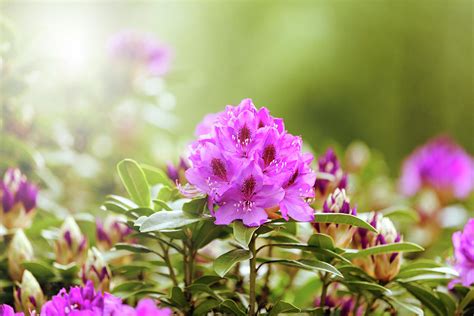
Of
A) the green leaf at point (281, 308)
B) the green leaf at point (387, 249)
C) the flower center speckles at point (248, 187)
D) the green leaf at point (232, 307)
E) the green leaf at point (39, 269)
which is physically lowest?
the green leaf at point (39, 269)

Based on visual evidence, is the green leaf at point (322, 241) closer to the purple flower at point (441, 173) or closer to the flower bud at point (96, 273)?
the flower bud at point (96, 273)

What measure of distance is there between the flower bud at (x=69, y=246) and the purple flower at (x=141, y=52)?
3.02 feet

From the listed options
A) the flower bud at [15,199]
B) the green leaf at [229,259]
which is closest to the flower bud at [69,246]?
the flower bud at [15,199]

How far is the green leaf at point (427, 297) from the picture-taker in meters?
1.34

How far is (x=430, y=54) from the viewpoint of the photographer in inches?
216

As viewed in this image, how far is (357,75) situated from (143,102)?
3268 millimetres

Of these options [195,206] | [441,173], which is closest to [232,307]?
[195,206]

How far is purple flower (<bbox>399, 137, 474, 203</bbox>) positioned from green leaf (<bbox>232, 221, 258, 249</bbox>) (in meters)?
1.61

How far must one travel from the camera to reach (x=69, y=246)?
1497mm

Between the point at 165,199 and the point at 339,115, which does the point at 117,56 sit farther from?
the point at 339,115

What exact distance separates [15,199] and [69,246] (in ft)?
0.62

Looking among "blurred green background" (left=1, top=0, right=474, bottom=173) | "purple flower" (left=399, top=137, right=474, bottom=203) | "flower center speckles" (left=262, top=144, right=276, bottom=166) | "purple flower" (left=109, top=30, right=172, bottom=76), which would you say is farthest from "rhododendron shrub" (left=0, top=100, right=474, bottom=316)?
"blurred green background" (left=1, top=0, right=474, bottom=173)

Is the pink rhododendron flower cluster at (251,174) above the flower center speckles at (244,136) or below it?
below

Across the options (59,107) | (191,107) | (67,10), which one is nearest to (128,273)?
(59,107)
